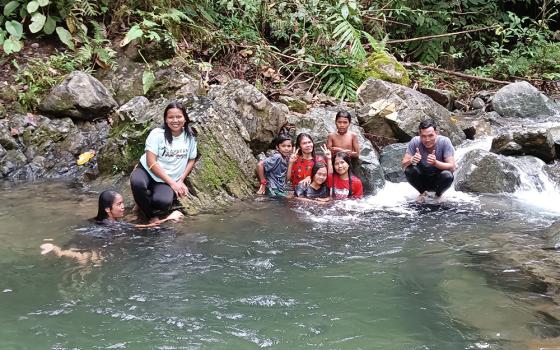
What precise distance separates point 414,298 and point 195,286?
63.4 inches

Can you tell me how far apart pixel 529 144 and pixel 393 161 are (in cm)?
205

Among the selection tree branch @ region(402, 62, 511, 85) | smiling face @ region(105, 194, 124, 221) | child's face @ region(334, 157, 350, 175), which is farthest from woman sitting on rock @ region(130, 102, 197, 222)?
tree branch @ region(402, 62, 511, 85)

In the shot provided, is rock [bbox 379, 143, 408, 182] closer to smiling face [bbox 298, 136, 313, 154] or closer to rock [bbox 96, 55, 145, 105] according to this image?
smiling face [bbox 298, 136, 313, 154]

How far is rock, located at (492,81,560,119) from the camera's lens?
10.0m

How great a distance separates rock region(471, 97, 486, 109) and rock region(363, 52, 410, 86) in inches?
57.9

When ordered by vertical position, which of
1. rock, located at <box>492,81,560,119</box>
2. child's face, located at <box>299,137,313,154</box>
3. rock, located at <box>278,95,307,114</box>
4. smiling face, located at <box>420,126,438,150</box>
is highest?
rock, located at <box>492,81,560,119</box>

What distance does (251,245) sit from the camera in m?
4.85

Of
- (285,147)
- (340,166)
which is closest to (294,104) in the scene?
(285,147)

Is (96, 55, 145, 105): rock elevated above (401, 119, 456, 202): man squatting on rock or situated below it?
above

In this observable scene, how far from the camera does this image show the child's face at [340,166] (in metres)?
6.63

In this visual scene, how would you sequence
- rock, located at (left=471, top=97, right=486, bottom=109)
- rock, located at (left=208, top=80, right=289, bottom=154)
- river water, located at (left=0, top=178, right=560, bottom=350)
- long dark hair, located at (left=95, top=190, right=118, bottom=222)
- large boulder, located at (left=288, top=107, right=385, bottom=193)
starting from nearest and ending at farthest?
river water, located at (left=0, top=178, right=560, bottom=350) < long dark hair, located at (left=95, top=190, right=118, bottom=222) < large boulder, located at (left=288, top=107, right=385, bottom=193) < rock, located at (left=208, top=80, right=289, bottom=154) < rock, located at (left=471, top=97, right=486, bottom=109)

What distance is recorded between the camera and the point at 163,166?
5.68 metres

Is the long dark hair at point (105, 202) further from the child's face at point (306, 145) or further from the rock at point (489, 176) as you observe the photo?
the rock at point (489, 176)

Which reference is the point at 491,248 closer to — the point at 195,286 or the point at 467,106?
the point at 195,286
